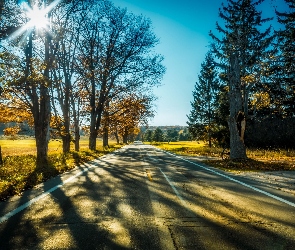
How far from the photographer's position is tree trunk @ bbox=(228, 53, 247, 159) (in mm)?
16422

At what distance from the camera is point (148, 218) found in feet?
14.9

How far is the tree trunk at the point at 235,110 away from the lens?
53.9 ft

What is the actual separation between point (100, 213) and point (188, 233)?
182cm

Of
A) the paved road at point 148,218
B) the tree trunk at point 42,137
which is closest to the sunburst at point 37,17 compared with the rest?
the tree trunk at point 42,137

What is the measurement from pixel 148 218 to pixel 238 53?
50.0ft

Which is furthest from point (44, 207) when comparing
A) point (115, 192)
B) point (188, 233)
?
point (188, 233)

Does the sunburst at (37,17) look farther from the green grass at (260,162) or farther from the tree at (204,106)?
the tree at (204,106)

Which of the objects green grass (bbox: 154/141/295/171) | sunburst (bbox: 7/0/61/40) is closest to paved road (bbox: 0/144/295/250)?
green grass (bbox: 154/141/295/171)

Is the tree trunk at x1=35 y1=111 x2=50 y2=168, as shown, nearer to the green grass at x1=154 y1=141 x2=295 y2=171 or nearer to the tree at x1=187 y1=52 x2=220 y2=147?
the green grass at x1=154 y1=141 x2=295 y2=171

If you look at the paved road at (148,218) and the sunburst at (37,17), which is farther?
the sunburst at (37,17)

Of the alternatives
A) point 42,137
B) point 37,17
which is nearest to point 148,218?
point 42,137

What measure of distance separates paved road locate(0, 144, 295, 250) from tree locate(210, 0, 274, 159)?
9.62 metres

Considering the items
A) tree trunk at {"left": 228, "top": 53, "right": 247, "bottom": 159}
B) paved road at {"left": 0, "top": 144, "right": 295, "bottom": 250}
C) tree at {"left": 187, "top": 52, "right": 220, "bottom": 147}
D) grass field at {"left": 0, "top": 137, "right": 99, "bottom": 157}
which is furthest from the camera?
tree at {"left": 187, "top": 52, "right": 220, "bottom": 147}

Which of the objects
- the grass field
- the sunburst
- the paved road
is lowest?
the grass field
